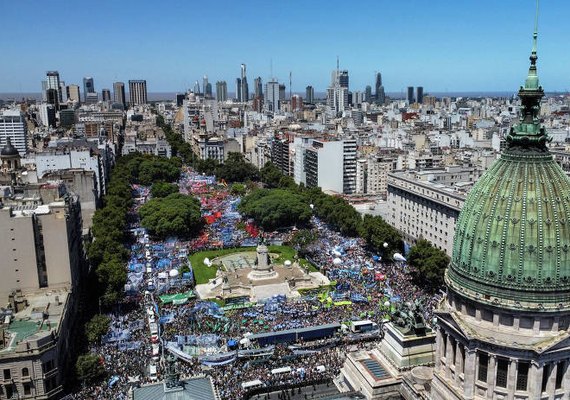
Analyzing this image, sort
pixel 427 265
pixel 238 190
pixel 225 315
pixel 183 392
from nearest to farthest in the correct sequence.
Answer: pixel 183 392 < pixel 225 315 < pixel 427 265 < pixel 238 190

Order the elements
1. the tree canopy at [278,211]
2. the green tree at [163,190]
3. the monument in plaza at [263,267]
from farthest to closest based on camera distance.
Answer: the green tree at [163,190] → the tree canopy at [278,211] → the monument in plaza at [263,267]

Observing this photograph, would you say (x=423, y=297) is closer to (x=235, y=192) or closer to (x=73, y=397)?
(x=73, y=397)

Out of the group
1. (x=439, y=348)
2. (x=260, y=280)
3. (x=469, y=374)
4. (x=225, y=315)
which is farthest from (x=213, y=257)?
(x=469, y=374)

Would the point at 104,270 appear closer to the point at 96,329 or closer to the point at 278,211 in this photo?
the point at 96,329

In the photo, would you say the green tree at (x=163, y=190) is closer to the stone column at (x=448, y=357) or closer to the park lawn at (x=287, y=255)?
the park lawn at (x=287, y=255)

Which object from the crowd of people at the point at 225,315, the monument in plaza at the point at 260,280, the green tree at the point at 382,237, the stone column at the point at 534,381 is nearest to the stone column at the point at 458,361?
the stone column at the point at 534,381

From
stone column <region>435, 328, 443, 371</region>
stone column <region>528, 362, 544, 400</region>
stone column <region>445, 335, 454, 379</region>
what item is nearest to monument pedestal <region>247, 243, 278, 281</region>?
stone column <region>435, 328, 443, 371</region>
